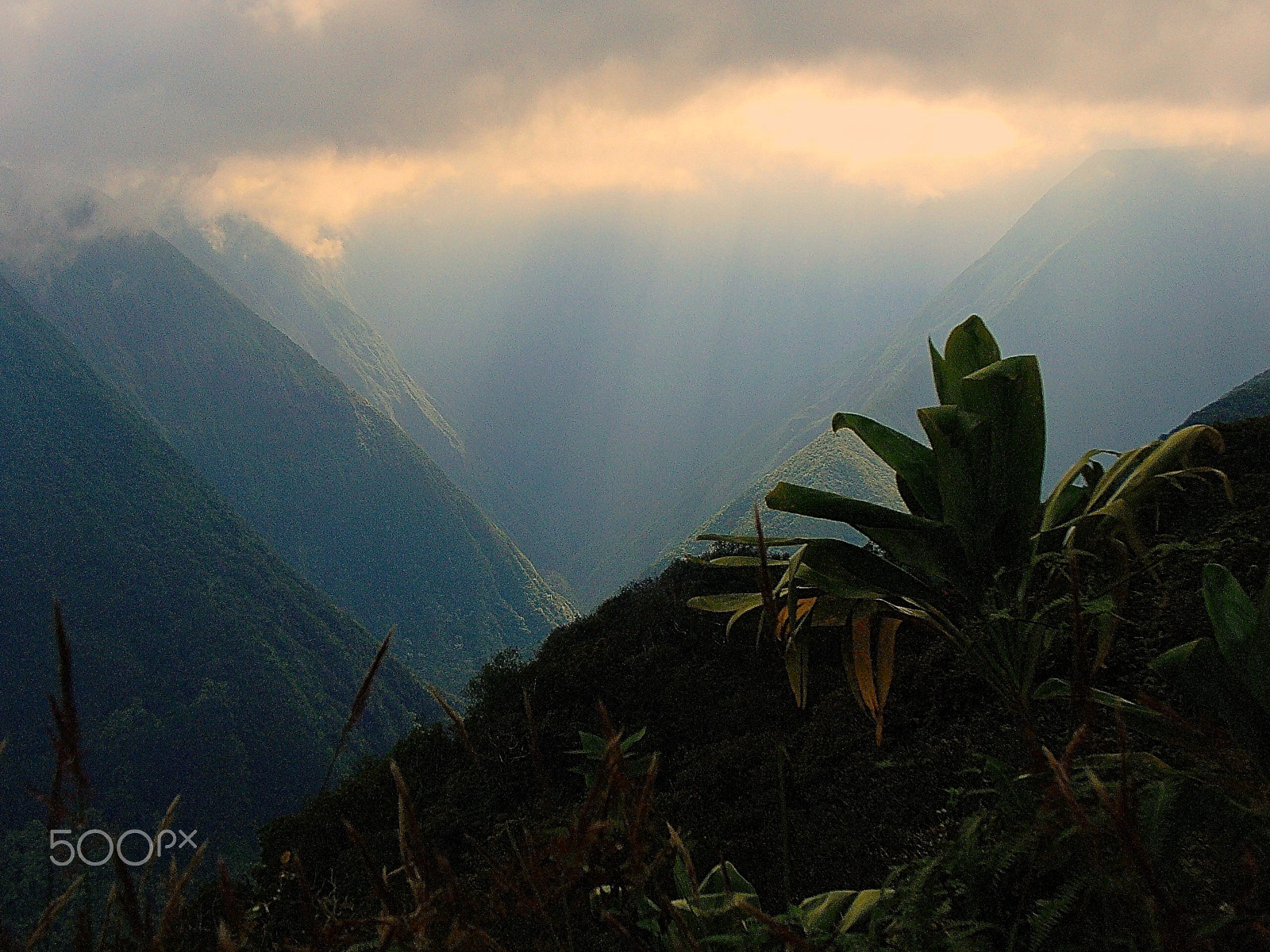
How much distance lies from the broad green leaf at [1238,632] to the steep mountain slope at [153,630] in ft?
220

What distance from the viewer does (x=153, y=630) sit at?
82.2 metres

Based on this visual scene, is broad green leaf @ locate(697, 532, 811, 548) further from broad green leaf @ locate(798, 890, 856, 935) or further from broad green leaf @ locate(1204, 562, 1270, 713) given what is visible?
broad green leaf @ locate(1204, 562, 1270, 713)

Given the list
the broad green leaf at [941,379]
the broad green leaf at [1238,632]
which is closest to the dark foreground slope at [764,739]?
the broad green leaf at [1238,632]

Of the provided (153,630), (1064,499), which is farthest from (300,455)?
(1064,499)

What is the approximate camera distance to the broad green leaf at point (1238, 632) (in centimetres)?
238

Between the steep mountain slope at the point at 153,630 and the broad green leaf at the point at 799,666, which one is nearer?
the broad green leaf at the point at 799,666

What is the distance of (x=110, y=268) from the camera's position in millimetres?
164750

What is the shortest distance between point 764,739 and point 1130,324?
187 meters

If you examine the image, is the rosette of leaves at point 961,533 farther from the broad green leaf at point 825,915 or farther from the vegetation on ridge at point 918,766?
the broad green leaf at point 825,915

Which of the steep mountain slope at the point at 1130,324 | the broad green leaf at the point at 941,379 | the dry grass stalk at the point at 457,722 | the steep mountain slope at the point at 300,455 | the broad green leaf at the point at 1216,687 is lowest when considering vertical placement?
the broad green leaf at the point at 1216,687

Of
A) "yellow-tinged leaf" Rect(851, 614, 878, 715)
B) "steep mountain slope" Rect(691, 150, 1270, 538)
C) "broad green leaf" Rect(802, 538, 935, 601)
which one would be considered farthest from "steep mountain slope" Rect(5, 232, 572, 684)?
"yellow-tinged leaf" Rect(851, 614, 878, 715)

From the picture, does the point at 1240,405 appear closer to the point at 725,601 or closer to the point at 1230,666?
the point at 725,601

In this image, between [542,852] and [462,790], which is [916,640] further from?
[542,852]

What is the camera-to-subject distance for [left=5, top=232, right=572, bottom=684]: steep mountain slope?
133 metres
